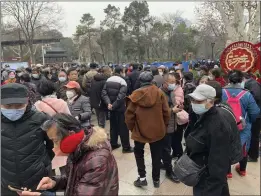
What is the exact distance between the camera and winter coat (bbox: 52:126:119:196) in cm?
161

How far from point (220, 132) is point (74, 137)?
4.58 feet

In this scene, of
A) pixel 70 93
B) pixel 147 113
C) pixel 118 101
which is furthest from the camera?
pixel 118 101

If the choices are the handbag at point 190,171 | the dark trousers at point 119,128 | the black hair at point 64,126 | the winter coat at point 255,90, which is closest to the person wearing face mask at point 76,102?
the dark trousers at point 119,128

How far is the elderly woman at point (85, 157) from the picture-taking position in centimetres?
162

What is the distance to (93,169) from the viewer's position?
5.36 feet

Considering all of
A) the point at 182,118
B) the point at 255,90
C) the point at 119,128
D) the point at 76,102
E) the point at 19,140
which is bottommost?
the point at 119,128

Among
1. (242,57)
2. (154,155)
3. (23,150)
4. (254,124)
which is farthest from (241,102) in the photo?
(23,150)

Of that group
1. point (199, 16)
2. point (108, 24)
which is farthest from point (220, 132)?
point (108, 24)

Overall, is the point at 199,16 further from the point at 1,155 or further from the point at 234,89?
the point at 1,155

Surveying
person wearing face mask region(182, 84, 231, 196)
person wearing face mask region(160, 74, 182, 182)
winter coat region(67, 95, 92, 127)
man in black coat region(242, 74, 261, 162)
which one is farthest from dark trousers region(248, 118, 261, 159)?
winter coat region(67, 95, 92, 127)

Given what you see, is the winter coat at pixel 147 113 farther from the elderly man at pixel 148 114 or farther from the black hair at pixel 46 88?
the black hair at pixel 46 88

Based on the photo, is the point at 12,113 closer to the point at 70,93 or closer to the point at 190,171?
the point at 70,93

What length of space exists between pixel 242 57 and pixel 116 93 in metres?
3.20

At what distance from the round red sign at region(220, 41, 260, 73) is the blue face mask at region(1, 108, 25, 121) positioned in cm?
519
